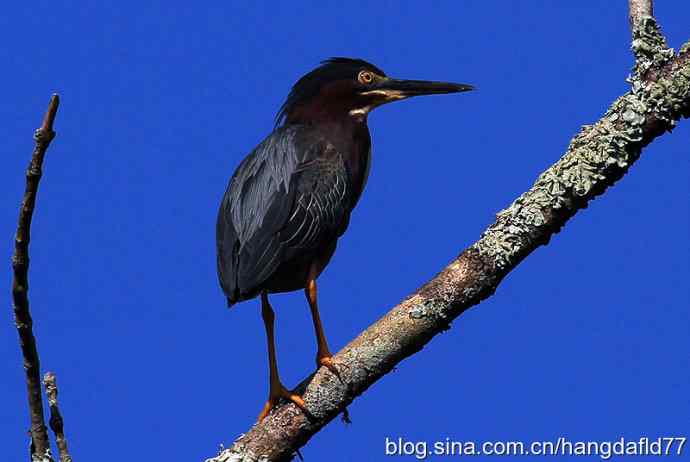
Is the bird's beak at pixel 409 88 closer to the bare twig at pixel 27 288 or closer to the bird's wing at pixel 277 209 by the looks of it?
the bird's wing at pixel 277 209

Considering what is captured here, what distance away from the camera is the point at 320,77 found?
6.23 meters

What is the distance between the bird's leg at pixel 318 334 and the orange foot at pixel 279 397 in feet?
0.67

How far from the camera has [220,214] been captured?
220 inches

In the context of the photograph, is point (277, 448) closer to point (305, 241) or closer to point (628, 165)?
point (305, 241)

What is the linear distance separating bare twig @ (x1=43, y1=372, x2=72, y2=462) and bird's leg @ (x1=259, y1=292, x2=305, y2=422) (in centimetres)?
113

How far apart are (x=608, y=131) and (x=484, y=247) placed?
2.37 ft

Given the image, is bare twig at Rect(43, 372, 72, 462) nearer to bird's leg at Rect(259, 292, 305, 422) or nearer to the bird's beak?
bird's leg at Rect(259, 292, 305, 422)

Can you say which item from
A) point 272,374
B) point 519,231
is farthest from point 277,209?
point 519,231

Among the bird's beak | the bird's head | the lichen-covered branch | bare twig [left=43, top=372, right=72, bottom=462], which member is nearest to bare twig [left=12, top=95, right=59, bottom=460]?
bare twig [left=43, top=372, right=72, bottom=462]

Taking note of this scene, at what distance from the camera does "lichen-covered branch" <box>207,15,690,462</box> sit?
13.1ft

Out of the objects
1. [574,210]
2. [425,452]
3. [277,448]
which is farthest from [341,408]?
[574,210]

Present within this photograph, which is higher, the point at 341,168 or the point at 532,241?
the point at 341,168

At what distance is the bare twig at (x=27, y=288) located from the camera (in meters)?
2.98

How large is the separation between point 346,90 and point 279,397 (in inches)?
93.9
